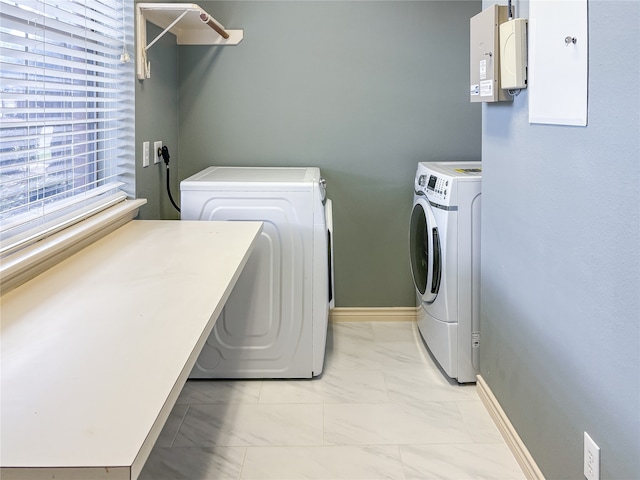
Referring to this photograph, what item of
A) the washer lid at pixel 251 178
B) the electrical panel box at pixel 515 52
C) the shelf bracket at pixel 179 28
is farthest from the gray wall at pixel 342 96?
the electrical panel box at pixel 515 52

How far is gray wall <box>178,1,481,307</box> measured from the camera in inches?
130

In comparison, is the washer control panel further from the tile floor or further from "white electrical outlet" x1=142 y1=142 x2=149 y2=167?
"white electrical outlet" x1=142 y1=142 x2=149 y2=167

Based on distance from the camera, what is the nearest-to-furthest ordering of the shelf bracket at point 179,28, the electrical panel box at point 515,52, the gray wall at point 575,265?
the gray wall at point 575,265
the electrical panel box at point 515,52
the shelf bracket at point 179,28

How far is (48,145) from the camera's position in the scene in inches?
75.9

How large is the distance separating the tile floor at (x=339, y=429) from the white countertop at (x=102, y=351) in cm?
77

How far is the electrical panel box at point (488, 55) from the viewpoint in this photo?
6.86 feet

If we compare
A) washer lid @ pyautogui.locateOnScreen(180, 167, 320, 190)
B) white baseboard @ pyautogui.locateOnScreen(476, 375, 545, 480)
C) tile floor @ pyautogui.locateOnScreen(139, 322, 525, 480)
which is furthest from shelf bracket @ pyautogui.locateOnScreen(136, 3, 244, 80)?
white baseboard @ pyautogui.locateOnScreen(476, 375, 545, 480)

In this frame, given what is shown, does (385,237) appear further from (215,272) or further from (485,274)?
(215,272)

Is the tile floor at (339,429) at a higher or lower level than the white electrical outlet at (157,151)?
lower

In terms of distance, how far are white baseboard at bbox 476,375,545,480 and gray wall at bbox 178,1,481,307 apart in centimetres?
125

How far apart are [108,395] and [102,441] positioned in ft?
0.43

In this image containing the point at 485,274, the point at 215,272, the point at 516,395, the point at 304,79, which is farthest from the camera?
the point at 304,79

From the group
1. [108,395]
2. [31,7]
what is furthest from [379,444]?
[31,7]

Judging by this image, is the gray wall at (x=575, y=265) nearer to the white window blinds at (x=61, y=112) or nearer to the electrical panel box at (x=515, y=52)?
the electrical panel box at (x=515, y=52)
